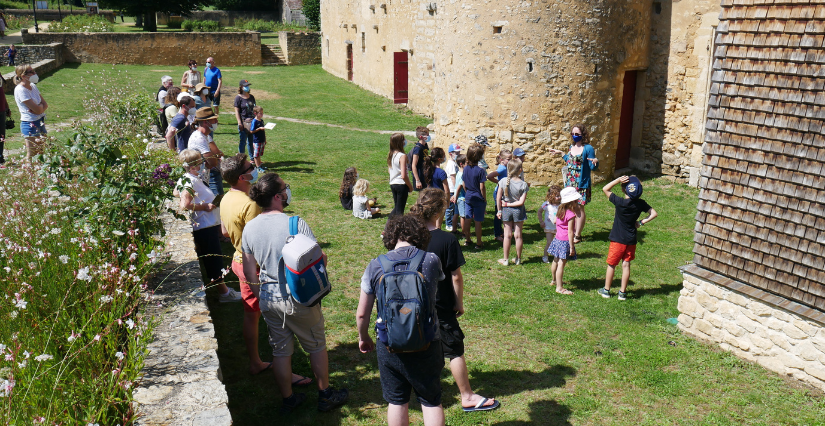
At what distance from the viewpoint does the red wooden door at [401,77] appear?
19938mm

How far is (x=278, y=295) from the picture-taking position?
4.34 m

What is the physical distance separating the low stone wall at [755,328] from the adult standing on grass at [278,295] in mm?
3727

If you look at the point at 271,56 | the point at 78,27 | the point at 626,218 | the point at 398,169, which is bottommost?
the point at 626,218

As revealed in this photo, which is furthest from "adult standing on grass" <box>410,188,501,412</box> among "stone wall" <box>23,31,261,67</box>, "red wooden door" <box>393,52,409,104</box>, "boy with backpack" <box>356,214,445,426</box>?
"stone wall" <box>23,31,261,67</box>

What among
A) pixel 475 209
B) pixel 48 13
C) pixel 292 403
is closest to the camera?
pixel 292 403

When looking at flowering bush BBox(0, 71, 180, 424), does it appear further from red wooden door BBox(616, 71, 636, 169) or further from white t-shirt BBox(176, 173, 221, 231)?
red wooden door BBox(616, 71, 636, 169)

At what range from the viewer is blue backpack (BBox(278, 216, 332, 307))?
4.05m

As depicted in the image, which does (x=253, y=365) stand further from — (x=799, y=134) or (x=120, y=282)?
(x=799, y=134)

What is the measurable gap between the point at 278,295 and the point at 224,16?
48421mm

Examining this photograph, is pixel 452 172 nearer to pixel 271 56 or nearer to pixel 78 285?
pixel 78 285

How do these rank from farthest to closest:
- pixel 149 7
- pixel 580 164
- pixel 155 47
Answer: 1. pixel 149 7
2. pixel 155 47
3. pixel 580 164

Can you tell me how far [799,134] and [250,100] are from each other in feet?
29.9

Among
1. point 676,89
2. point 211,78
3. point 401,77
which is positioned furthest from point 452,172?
point 401,77

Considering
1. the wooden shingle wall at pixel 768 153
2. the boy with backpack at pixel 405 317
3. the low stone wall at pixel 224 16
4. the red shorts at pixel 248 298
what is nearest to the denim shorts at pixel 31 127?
the red shorts at pixel 248 298
